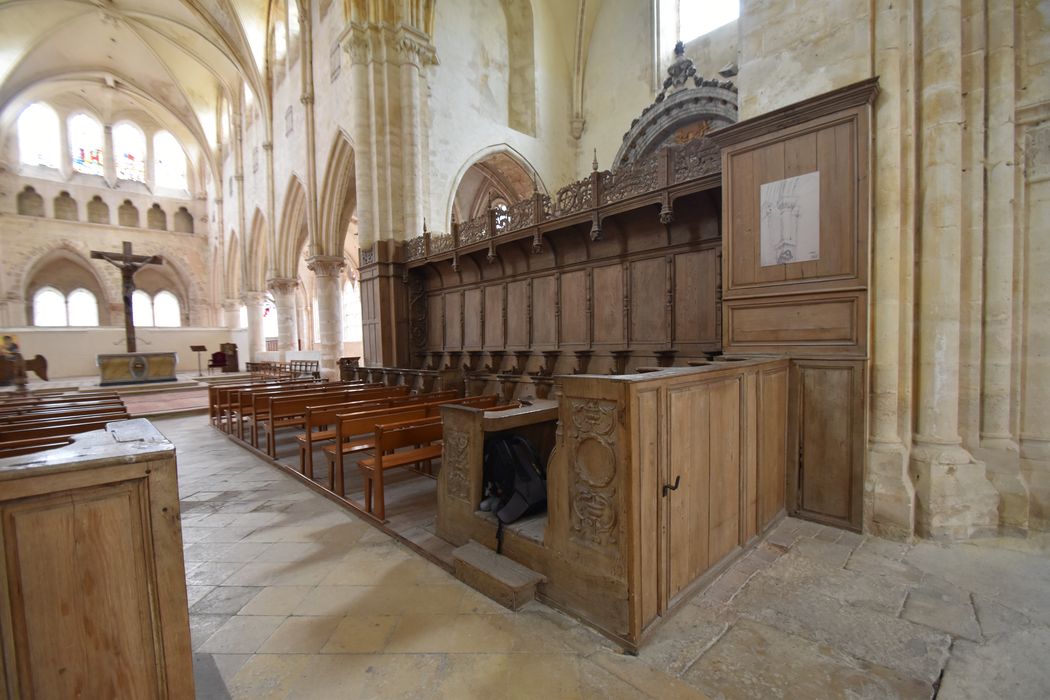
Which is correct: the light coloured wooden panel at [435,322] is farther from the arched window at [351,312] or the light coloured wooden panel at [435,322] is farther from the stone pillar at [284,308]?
the arched window at [351,312]

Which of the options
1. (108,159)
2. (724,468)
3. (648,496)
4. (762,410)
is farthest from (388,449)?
(108,159)

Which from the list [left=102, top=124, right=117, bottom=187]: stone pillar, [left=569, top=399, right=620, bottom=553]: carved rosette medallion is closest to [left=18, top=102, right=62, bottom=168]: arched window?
[left=102, top=124, right=117, bottom=187]: stone pillar

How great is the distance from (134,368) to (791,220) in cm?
1650

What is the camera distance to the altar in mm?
12656

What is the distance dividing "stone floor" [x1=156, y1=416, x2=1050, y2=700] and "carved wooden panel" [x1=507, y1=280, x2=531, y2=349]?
4779 mm

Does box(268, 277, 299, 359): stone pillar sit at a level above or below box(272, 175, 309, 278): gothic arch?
below

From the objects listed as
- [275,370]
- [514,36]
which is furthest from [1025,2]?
[275,370]

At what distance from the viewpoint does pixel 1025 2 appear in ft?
10.3

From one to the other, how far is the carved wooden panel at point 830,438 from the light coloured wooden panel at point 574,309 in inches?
138

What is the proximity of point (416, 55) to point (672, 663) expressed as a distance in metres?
11.2

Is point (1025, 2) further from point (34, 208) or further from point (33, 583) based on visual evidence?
point (34, 208)

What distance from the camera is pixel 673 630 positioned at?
2041 mm

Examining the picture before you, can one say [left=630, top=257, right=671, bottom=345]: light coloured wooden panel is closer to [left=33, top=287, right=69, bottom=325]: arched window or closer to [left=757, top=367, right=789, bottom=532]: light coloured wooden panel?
[left=757, top=367, right=789, bottom=532]: light coloured wooden panel

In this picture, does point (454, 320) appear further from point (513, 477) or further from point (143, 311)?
point (143, 311)
